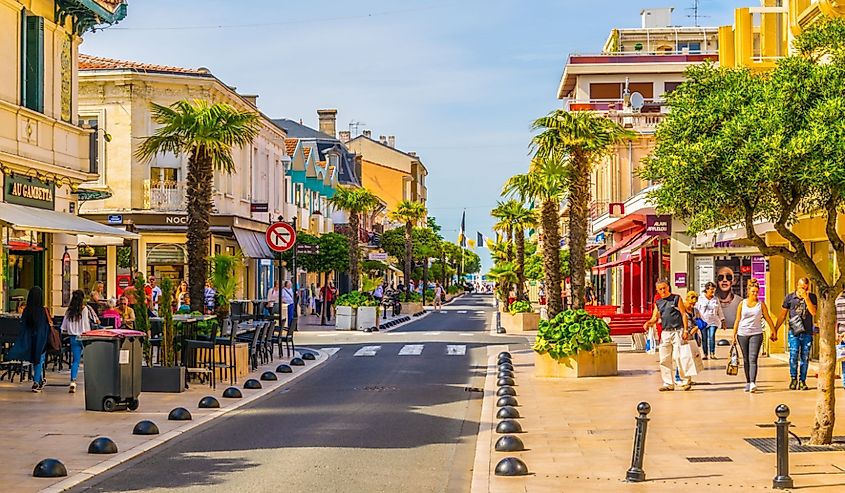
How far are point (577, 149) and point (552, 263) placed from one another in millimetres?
2890

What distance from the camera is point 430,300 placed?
240 feet

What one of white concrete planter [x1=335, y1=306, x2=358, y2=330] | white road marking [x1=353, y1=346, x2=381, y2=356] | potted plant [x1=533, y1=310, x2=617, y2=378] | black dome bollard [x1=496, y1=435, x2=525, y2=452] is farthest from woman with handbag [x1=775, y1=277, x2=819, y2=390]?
white concrete planter [x1=335, y1=306, x2=358, y2=330]

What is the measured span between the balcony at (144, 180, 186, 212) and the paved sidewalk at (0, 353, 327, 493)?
23101mm

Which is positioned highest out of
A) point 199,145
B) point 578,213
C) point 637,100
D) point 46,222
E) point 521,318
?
point 637,100

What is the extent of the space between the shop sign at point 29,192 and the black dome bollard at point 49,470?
12186 millimetres

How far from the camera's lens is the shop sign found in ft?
71.6

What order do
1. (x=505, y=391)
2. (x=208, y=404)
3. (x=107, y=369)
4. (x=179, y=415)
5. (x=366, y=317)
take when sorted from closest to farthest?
(x=179, y=415) → (x=107, y=369) → (x=208, y=404) → (x=505, y=391) → (x=366, y=317)

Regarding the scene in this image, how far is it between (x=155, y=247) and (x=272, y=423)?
30.0 meters

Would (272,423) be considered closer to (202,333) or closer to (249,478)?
(249,478)

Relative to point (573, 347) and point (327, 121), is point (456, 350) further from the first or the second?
point (327, 121)

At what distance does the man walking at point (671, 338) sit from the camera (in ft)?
60.4

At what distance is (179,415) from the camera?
1475 centimetres

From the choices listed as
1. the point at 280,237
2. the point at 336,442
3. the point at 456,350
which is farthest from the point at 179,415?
the point at 456,350

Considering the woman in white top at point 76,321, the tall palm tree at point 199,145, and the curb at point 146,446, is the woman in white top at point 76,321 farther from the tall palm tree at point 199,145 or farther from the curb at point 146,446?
the tall palm tree at point 199,145
